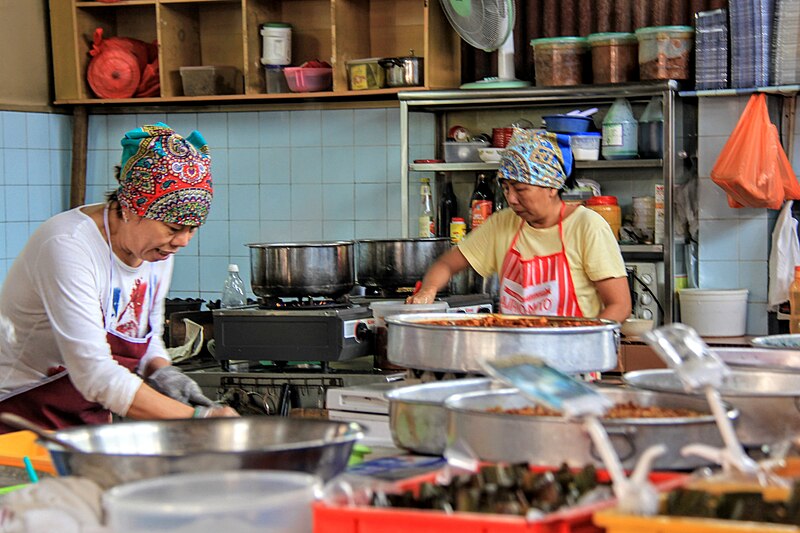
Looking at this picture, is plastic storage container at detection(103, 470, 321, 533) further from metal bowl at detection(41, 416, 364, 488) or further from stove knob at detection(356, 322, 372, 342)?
stove knob at detection(356, 322, 372, 342)

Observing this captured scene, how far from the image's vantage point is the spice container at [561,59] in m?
5.61

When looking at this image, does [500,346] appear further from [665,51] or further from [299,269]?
[665,51]

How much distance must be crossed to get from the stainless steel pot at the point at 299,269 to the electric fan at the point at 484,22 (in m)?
1.36

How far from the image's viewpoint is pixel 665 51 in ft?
17.8

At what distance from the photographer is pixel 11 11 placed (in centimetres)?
651

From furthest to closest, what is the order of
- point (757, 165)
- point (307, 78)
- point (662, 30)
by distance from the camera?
point (307, 78) → point (662, 30) → point (757, 165)

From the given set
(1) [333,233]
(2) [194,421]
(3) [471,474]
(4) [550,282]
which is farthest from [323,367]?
(3) [471,474]

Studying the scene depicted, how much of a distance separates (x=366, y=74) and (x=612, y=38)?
4.31ft

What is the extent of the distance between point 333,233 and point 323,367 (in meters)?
2.06

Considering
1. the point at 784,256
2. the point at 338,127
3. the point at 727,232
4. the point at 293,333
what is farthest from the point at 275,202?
the point at 784,256

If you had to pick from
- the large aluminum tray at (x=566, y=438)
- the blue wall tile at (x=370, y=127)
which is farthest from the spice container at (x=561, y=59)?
the large aluminum tray at (x=566, y=438)

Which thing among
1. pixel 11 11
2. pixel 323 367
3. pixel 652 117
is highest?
pixel 11 11

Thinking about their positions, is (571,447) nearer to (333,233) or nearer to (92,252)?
(92,252)

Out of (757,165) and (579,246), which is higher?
(757,165)
